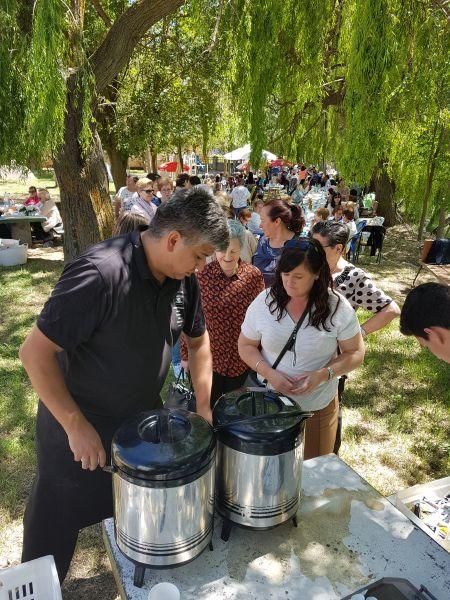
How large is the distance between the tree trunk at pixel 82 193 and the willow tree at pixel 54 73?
0.05ft

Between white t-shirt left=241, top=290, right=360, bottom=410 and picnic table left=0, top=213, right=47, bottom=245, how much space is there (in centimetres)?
841

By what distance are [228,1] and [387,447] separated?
3354mm

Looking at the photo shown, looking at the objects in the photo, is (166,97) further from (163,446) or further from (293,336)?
(163,446)

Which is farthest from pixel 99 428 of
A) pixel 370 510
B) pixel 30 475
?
pixel 30 475

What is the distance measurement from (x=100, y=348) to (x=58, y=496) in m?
0.66

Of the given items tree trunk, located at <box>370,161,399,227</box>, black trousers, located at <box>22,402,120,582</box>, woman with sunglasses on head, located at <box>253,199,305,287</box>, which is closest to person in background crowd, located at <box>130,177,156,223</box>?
woman with sunglasses on head, located at <box>253,199,305,287</box>

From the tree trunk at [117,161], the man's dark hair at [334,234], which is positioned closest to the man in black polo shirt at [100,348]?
the man's dark hair at [334,234]

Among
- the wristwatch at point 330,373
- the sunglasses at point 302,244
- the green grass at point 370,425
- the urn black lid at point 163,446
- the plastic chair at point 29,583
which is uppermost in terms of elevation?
the sunglasses at point 302,244

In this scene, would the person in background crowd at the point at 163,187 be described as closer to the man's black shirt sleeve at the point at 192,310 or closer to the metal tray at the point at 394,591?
the man's black shirt sleeve at the point at 192,310

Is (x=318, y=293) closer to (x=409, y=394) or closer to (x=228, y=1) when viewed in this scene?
(x=228, y=1)

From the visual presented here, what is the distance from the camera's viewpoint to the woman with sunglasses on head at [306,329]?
2.05 metres

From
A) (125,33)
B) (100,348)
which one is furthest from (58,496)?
(125,33)

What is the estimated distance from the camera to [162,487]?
41.9 inches

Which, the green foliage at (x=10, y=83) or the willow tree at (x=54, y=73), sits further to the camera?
the green foliage at (x=10, y=83)
